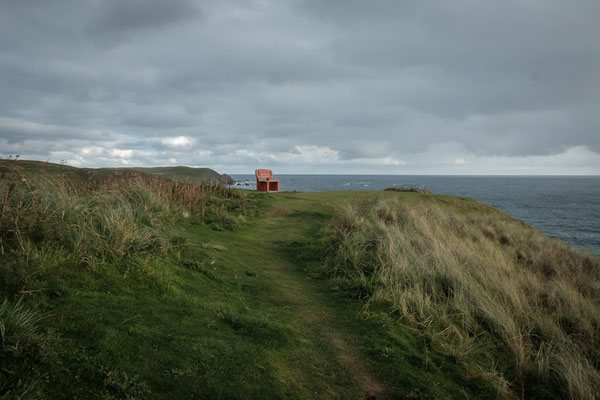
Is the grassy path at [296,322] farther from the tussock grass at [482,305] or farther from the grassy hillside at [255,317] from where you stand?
the tussock grass at [482,305]

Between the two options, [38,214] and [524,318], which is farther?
[524,318]

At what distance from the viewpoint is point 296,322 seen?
4.97 metres

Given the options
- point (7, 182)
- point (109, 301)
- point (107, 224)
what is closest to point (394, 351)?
point (109, 301)

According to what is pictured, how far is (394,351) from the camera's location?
14.1 ft

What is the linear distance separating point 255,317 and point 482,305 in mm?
3908

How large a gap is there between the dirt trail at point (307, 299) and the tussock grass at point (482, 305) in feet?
2.96

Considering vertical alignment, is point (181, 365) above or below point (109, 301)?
below

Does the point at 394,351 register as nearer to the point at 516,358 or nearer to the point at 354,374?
the point at 354,374

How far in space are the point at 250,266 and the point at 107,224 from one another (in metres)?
2.96

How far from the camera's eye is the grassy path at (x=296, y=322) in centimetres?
357

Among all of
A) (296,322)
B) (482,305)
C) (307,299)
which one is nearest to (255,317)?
(296,322)

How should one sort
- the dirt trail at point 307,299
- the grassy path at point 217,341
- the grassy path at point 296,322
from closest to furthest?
the grassy path at point 217,341 < the grassy path at point 296,322 < the dirt trail at point 307,299

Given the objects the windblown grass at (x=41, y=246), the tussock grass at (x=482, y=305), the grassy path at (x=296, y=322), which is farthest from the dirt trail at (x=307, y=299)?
the windblown grass at (x=41, y=246)

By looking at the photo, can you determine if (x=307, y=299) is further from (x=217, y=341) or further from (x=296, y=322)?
(x=217, y=341)
